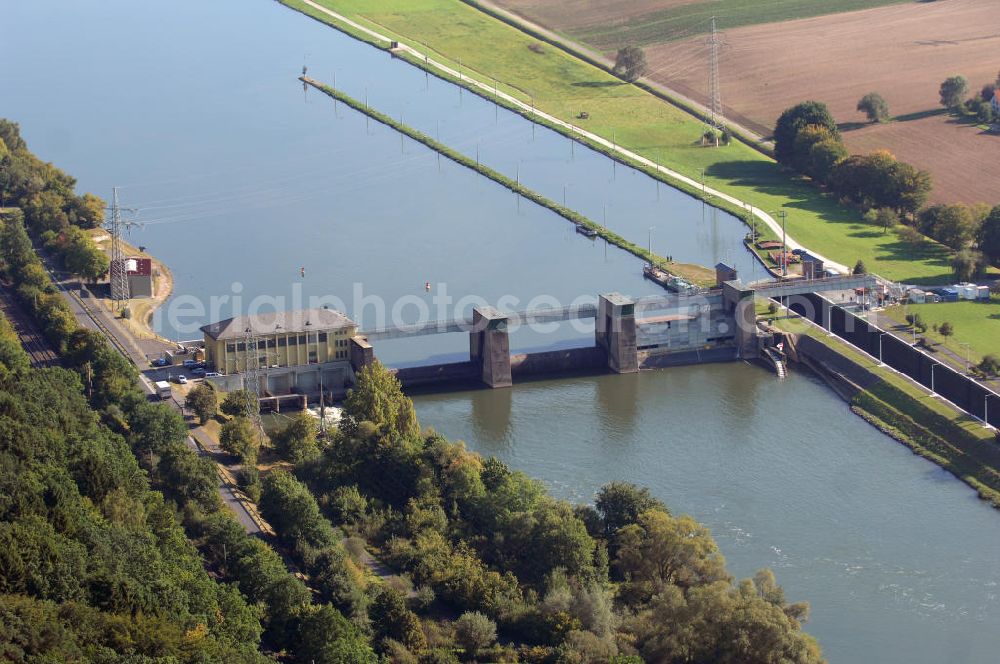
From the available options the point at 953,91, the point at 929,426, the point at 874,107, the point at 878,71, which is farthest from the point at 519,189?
the point at 929,426

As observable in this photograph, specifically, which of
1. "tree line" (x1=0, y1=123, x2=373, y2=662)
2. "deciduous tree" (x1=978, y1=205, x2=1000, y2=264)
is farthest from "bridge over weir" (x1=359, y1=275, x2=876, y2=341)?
"tree line" (x1=0, y1=123, x2=373, y2=662)

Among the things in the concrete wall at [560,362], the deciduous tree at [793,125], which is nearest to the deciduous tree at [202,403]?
the concrete wall at [560,362]

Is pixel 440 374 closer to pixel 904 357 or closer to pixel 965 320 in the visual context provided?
pixel 904 357

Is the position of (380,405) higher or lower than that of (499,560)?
higher

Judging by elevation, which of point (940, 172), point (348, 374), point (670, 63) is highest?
point (670, 63)

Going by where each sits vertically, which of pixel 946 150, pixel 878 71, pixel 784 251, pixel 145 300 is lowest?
pixel 145 300

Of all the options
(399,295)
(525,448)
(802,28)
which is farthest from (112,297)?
(802,28)

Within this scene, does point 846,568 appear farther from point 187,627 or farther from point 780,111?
point 780,111

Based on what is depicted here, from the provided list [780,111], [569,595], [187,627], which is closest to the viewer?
[187,627]
